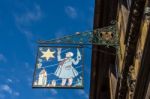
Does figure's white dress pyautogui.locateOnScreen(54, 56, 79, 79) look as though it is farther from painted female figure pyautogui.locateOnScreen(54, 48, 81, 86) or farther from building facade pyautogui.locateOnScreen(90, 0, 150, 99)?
building facade pyautogui.locateOnScreen(90, 0, 150, 99)

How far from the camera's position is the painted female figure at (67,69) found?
16719 mm

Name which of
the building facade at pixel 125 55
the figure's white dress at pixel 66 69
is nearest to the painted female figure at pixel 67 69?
the figure's white dress at pixel 66 69

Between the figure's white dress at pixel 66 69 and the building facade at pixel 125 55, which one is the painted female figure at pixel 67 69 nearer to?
the figure's white dress at pixel 66 69

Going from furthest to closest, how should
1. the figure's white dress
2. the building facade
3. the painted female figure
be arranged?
the figure's white dress → the painted female figure → the building facade

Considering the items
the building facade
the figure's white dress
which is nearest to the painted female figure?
the figure's white dress

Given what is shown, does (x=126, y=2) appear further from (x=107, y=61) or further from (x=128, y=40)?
(x=107, y=61)

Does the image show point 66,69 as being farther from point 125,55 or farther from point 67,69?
point 125,55

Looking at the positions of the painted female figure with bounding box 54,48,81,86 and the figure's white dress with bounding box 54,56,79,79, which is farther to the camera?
the figure's white dress with bounding box 54,56,79,79

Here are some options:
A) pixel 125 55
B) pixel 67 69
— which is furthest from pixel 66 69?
pixel 125 55

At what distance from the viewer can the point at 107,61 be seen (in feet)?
74.5

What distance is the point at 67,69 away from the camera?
56.0 ft

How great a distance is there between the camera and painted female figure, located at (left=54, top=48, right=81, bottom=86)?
54.9ft

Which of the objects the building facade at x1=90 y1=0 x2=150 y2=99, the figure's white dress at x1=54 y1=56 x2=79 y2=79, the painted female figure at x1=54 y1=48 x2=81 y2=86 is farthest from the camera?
the figure's white dress at x1=54 y1=56 x2=79 y2=79

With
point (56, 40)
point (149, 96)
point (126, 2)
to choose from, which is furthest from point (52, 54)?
point (149, 96)
